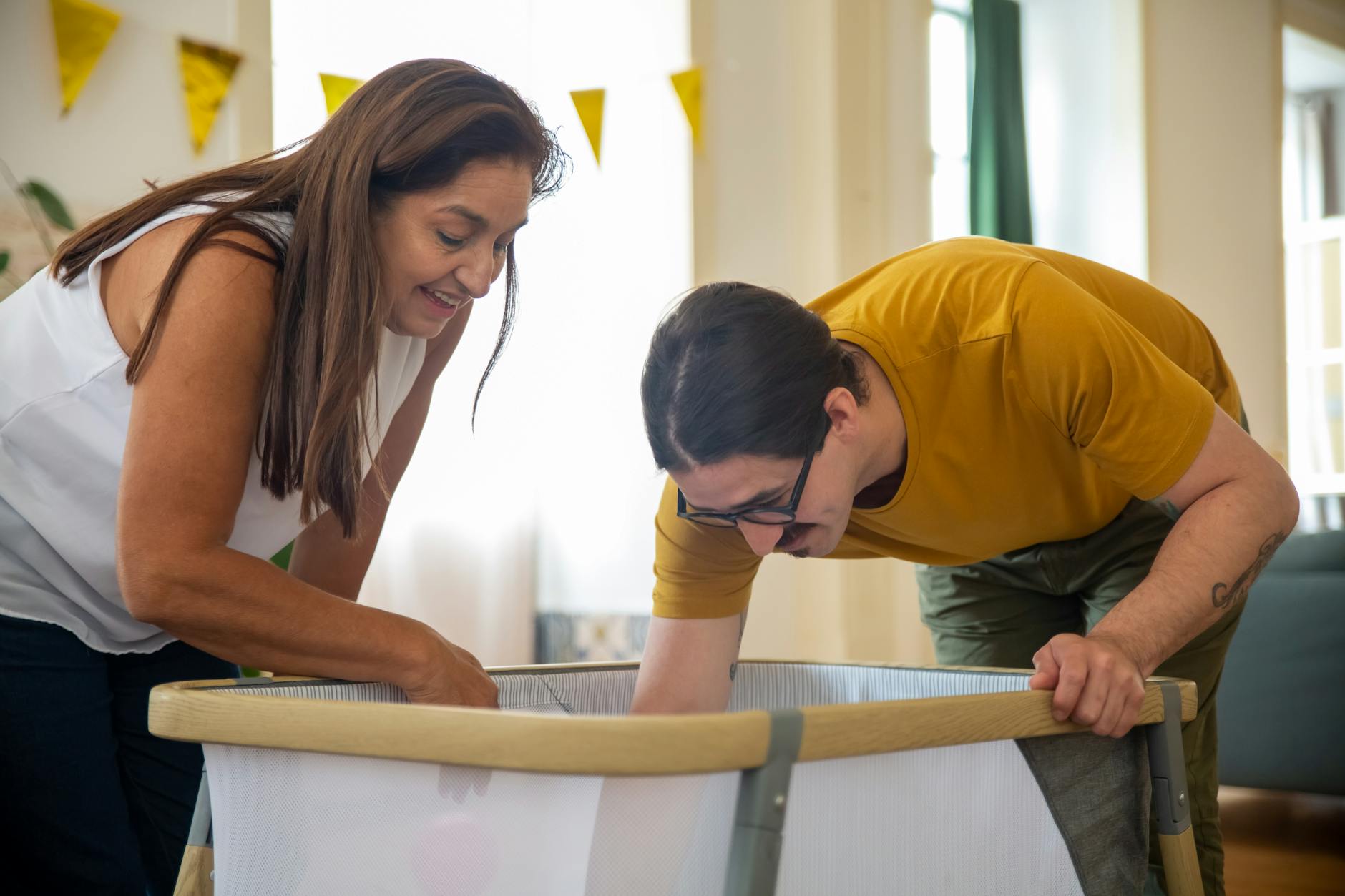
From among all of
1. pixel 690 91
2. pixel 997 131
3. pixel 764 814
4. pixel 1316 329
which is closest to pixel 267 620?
pixel 764 814

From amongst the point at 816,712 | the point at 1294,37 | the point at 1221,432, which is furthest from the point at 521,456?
the point at 1294,37

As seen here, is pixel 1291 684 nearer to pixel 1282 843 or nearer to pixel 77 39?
pixel 1282 843

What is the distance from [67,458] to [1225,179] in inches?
195

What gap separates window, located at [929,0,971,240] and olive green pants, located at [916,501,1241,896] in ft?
10.2

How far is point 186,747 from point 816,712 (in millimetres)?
662

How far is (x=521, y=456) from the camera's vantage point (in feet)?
10.4

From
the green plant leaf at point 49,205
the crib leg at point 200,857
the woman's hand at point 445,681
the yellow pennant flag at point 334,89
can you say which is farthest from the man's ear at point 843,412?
the yellow pennant flag at point 334,89

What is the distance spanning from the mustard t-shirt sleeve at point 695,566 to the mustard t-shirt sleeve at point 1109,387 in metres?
0.32

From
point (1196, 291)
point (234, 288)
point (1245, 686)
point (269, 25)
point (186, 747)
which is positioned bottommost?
point (1245, 686)

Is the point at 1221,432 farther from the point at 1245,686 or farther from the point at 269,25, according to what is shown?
the point at 269,25

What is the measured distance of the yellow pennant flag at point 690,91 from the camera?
321cm

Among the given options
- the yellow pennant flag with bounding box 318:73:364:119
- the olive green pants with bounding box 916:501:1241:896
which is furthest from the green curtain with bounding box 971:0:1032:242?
the olive green pants with bounding box 916:501:1241:896

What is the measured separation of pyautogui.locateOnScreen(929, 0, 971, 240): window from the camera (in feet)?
14.1

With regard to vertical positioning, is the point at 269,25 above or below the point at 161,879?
above
